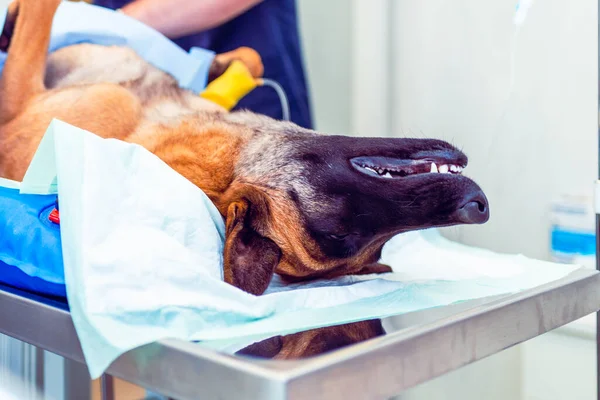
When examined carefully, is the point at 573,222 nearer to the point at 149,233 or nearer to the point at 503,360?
the point at 503,360

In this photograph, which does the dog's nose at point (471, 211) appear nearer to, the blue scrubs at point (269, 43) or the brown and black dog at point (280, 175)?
the brown and black dog at point (280, 175)

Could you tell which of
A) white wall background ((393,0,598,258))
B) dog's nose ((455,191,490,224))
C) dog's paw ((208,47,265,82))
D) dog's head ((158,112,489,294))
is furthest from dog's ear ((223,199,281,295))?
dog's paw ((208,47,265,82))

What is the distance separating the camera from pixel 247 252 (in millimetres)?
940

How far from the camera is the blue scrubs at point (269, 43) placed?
1.98 meters

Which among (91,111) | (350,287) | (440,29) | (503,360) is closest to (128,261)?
(350,287)

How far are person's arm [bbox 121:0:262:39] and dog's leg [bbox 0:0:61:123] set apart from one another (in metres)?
0.37

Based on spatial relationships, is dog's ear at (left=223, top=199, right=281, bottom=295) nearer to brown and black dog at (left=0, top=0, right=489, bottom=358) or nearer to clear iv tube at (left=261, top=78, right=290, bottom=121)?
brown and black dog at (left=0, top=0, right=489, bottom=358)

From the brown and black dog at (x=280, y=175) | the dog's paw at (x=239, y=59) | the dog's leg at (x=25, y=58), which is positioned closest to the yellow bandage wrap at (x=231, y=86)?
the dog's paw at (x=239, y=59)

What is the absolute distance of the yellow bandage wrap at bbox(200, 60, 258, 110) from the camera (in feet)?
5.84

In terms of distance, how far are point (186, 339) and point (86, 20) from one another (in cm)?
118

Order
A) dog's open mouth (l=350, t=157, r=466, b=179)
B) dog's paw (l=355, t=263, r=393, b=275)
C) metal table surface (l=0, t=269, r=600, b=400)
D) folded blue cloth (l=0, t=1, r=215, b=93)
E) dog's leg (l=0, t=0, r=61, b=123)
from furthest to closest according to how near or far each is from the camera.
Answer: folded blue cloth (l=0, t=1, r=215, b=93), dog's leg (l=0, t=0, r=61, b=123), dog's paw (l=355, t=263, r=393, b=275), dog's open mouth (l=350, t=157, r=466, b=179), metal table surface (l=0, t=269, r=600, b=400)

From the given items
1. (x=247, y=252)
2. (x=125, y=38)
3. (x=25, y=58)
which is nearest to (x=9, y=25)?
(x=25, y=58)

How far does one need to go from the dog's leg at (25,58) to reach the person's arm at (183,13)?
375mm

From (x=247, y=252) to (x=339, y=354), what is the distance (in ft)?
1.11
